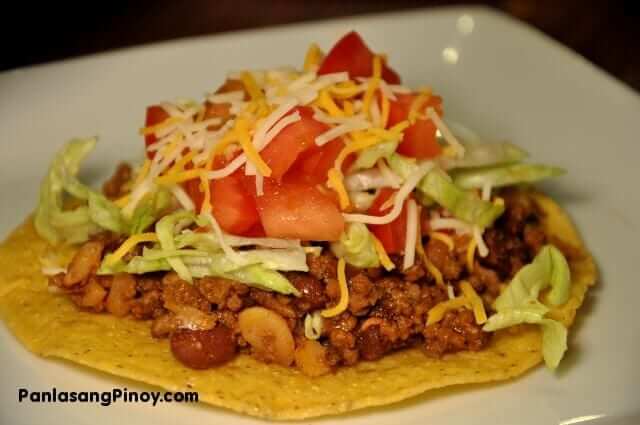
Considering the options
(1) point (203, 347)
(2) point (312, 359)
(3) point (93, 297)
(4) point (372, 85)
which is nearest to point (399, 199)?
(4) point (372, 85)

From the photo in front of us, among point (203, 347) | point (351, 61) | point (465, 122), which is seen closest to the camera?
point (203, 347)

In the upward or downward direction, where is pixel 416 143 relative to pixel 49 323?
upward

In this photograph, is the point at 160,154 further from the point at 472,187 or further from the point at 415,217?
the point at 472,187

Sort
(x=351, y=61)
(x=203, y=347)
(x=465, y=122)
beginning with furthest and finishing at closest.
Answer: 1. (x=465, y=122)
2. (x=351, y=61)
3. (x=203, y=347)

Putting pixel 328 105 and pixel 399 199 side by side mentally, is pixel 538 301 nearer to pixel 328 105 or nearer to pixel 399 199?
pixel 399 199

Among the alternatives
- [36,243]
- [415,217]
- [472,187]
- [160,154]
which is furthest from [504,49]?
[36,243]

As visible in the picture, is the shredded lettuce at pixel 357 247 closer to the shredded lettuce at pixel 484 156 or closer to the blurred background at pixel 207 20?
the shredded lettuce at pixel 484 156
